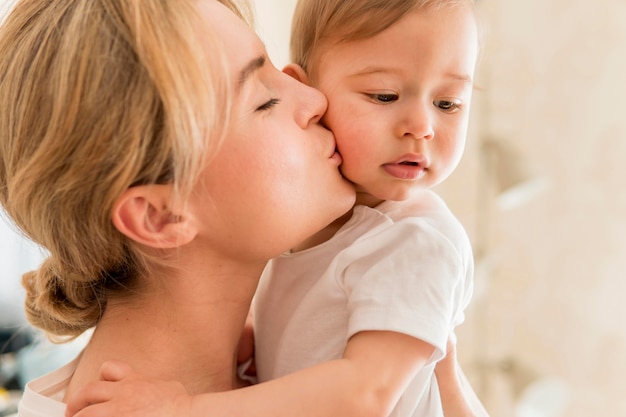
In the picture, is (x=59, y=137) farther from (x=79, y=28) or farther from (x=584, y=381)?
(x=584, y=381)

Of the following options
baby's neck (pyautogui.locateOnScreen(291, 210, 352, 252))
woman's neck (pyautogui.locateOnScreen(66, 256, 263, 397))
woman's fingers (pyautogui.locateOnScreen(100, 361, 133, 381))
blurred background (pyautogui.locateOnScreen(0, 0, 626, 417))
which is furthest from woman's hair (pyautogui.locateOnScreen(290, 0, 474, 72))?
blurred background (pyautogui.locateOnScreen(0, 0, 626, 417))

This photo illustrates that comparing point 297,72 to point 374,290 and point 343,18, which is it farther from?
point 374,290

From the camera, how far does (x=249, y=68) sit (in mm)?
1071

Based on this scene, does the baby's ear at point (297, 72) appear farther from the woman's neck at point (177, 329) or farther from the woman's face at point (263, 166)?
the woman's neck at point (177, 329)

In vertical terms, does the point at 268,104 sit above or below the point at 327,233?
above

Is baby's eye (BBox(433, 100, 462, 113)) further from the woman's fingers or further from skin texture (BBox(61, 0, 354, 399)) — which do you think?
the woman's fingers

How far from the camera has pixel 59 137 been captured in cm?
99

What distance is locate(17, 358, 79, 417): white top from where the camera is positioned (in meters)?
1.14

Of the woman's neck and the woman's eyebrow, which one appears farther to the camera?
the woman's neck

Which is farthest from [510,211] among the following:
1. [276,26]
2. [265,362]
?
[265,362]

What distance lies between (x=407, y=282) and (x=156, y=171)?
0.37m

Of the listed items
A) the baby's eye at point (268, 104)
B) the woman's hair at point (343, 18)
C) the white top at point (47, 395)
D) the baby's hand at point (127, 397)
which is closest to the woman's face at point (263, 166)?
the baby's eye at point (268, 104)

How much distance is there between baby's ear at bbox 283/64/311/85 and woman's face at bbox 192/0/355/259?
0.33ft

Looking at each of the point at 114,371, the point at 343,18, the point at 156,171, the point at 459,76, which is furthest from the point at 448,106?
the point at 114,371
